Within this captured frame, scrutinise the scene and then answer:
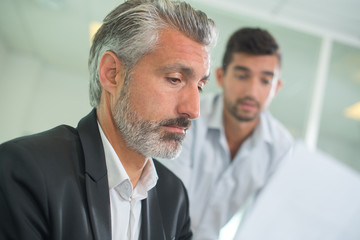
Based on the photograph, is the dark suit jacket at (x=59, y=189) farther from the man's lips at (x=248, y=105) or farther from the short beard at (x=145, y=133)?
the man's lips at (x=248, y=105)

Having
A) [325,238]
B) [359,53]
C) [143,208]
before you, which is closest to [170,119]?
[143,208]

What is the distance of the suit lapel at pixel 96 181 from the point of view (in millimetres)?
746

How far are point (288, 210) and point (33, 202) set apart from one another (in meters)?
0.54

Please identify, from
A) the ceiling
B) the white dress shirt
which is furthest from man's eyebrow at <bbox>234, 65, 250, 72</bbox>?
the white dress shirt

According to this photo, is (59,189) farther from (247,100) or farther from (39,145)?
(247,100)

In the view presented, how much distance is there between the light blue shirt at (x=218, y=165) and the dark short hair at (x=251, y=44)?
259 millimetres

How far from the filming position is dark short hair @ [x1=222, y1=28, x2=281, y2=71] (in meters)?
1.64

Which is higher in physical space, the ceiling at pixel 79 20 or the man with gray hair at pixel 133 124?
Result: the ceiling at pixel 79 20

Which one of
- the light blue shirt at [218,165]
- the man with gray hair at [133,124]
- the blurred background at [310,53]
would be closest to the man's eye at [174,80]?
the man with gray hair at [133,124]

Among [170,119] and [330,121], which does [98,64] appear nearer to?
[170,119]

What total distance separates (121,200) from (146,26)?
0.46 m

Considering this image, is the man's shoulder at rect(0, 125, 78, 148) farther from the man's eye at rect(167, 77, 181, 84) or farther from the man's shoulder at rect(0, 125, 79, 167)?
the man's eye at rect(167, 77, 181, 84)

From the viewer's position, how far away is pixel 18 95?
3.88 feet

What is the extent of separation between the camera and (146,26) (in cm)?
90
